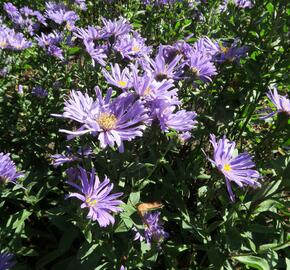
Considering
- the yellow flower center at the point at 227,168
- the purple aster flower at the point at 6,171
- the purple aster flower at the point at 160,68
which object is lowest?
the yellow flower center at the point at 227,168

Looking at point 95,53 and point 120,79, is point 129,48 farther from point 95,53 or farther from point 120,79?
point 120,79

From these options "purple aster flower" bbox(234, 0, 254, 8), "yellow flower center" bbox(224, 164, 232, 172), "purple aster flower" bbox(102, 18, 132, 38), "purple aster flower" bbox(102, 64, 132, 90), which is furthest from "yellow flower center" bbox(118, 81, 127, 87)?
"purple aster flower" bbox(234, 0, 254, 8)

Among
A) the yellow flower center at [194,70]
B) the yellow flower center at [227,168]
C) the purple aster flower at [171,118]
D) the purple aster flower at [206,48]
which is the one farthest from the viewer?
the purple aster flower at [206,48]

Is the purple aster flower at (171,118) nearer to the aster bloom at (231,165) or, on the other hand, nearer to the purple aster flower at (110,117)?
the purple aster flower at (110,117)

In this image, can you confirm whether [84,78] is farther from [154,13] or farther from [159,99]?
[154,13]

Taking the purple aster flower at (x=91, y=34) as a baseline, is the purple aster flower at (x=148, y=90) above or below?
below

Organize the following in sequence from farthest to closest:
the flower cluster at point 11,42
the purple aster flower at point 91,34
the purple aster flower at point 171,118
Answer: the flower cluster at point 11,42 → the purple aster flower at point 91,34 → the purple aster flower at point 171,118

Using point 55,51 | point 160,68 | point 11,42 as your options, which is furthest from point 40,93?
point 160,68

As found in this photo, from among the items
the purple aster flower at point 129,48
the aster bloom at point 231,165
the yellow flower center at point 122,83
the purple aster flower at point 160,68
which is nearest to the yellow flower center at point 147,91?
the yellow flower center at point 122,83
